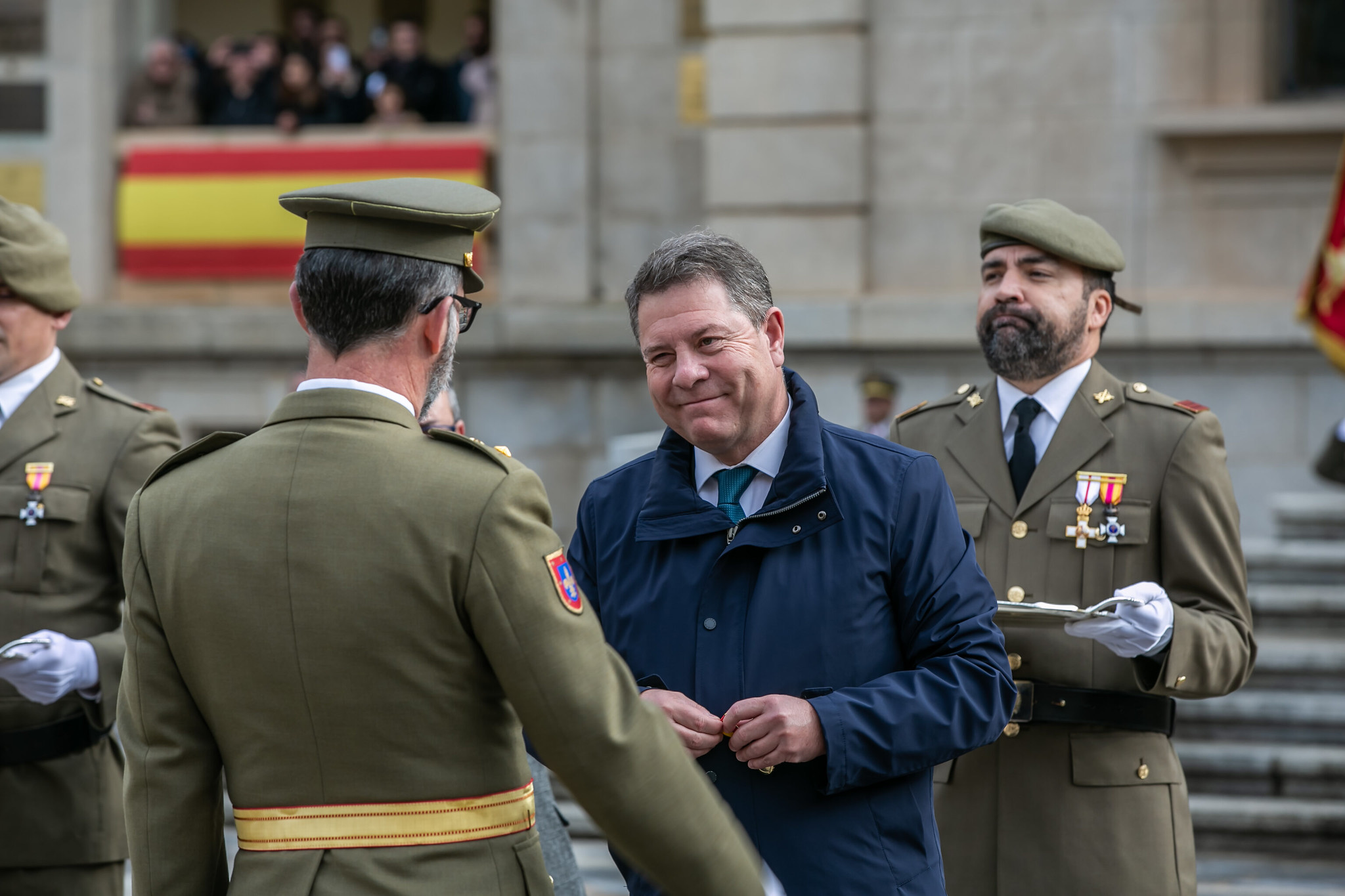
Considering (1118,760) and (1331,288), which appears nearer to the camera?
(1118,760)

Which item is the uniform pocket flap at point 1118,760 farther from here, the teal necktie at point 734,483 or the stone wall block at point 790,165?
the stone wall block at point 790,165

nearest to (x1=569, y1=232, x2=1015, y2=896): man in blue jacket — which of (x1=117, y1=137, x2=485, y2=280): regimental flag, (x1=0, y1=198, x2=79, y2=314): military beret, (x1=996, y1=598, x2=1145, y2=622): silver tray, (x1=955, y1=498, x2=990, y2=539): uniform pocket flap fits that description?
(x1=996, y1=598, x2=1145, y2=622): silver tray

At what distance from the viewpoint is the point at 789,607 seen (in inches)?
97.8

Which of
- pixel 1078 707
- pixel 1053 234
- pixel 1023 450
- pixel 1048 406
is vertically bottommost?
pixel 1078 707

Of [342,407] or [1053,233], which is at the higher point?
[1053,233]

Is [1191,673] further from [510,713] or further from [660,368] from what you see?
[510,713]

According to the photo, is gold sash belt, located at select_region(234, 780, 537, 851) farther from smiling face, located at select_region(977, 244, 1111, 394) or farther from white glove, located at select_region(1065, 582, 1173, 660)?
smiling face, located at select_region(977, 244, 1111, 394)

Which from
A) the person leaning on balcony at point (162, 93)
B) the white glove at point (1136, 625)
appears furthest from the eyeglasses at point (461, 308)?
the person leaning on balcony at point (162, 93)

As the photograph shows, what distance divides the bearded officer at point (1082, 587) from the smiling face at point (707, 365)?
851 mm

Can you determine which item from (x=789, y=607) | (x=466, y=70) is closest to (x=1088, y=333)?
(x=789, y=607)

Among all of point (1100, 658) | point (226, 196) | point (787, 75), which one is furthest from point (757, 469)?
point (226, 196)

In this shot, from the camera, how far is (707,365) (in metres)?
2.57

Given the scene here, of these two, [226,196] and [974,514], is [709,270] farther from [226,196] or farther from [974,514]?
[226,196]

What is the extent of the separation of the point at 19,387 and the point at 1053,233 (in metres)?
2.53
